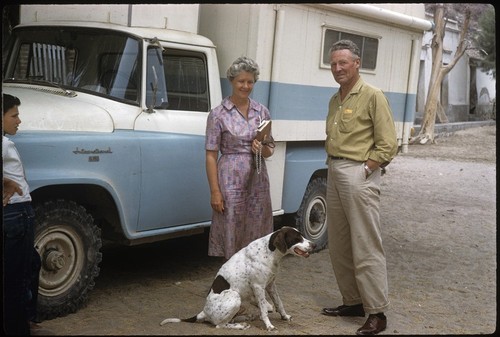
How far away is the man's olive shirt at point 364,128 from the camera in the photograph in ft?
15.2

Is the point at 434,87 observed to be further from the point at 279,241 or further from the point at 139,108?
the point at 279,241

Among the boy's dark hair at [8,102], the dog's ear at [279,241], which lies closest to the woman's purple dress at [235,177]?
the dog's ear at [279,241]

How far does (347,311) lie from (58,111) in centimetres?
252

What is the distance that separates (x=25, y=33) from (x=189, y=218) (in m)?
2.04

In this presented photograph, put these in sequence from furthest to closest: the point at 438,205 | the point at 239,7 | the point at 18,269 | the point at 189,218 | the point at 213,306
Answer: the point at 438,205
the point at 239,7
the point at 189,218
the point at 213,306
the point at 18,269

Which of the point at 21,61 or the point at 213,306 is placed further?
the point at 21,61

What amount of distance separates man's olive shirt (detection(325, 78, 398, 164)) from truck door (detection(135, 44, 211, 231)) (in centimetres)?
128

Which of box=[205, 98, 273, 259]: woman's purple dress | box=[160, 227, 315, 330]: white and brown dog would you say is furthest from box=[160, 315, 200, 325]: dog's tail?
box=[205, 98, 273, 259]: woman's purple dress

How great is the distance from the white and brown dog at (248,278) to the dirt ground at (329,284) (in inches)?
3.9

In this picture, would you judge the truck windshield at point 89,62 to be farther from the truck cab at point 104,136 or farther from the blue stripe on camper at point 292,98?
the blue stripe on camper at point 292,98

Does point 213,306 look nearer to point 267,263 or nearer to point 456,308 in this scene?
point 267,263

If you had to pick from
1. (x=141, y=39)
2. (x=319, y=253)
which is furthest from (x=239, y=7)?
(x=319, y=253)

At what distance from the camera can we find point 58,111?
4883 mm

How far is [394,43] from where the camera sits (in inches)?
304
